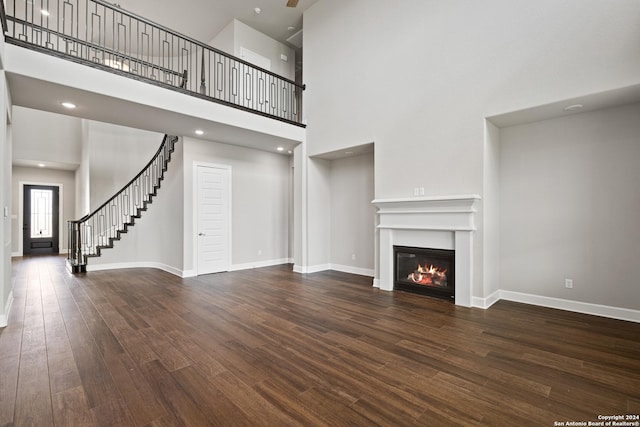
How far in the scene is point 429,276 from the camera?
4.81 meters

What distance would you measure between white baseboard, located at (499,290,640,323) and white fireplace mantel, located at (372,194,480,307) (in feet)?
2.67

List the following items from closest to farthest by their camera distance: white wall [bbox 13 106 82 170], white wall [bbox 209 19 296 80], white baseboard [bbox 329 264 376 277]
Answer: white baseboard [bbox 329 264 376 277], white wall [bbox 209 19 296 80], white wall [bbox 13 106 82 170]

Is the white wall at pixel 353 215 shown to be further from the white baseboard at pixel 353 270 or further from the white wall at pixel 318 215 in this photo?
the white wall at pixel 318 215

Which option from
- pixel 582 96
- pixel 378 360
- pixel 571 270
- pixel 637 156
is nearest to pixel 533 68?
pixel 582 96

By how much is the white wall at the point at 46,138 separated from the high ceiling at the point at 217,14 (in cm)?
527

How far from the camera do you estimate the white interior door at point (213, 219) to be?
6.43 metres

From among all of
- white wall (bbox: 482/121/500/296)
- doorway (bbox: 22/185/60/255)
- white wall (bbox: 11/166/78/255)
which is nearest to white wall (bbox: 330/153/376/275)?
white wall (bbox: 482/121/500/296)

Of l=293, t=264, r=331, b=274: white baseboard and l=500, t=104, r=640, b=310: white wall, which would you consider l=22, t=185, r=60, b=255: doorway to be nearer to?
l=293, t=264, r=331, b=274: white baseboard

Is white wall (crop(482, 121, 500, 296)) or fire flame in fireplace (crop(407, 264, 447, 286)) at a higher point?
white wall (crop(482, 121, 500, 296))

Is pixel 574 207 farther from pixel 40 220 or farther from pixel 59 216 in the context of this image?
pixel 40 220

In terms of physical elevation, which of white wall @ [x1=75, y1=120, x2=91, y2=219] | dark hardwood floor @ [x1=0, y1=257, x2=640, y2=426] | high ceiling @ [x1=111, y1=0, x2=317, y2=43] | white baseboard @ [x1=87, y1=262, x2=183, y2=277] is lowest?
dark hardwood floor @ [x1=0, y1=257, x2=640, y2=426]

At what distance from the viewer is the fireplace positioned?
Result: 4.53 meters

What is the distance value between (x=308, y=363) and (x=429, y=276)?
2951 millimetres

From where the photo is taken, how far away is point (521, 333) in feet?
10.6
